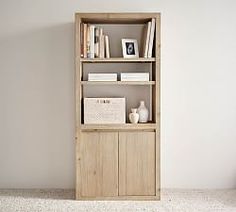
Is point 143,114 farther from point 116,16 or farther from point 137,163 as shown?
point 116,16

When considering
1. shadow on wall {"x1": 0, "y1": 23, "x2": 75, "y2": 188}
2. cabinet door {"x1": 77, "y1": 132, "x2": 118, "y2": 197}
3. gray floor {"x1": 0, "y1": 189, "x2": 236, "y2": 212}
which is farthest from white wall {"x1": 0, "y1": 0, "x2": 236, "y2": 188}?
cabinet door {"x1": 77, "y1": 132, "x2": 118, "y2": 197}

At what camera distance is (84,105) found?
144 inches

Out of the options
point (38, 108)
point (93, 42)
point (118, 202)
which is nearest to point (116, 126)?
point (118, 202)

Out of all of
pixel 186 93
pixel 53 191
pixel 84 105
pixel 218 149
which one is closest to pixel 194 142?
pixel 218 149

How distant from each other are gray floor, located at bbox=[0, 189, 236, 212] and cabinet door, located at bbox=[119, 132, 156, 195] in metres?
0.13

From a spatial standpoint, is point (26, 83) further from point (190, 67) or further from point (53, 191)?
point (190, 67)

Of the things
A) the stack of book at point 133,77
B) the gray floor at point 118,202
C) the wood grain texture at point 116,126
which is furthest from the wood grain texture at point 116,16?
the gray floor at point 118,202

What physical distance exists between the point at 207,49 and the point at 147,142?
3.69 feet

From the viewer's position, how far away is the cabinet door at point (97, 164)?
365 cm

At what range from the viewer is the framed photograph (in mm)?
3742

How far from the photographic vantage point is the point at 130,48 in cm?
377

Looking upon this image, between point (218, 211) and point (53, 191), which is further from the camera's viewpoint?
point (53, 191)

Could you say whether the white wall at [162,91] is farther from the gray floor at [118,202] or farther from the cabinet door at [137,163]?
the cabinet door at [137,163]

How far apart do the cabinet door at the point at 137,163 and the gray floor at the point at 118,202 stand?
0.13 metres
